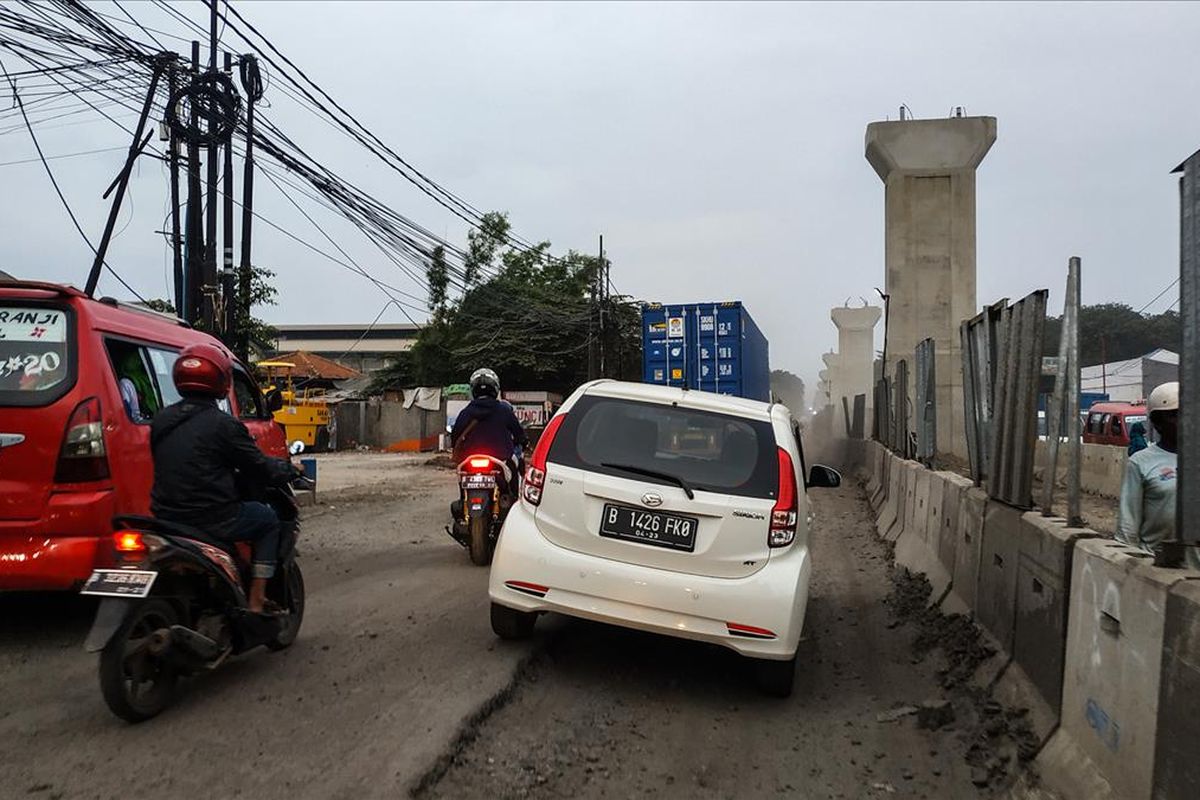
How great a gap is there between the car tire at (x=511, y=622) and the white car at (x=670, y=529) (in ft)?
0.06

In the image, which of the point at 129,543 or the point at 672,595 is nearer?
the point at 129,543

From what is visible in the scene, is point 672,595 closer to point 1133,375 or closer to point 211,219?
point 211,219

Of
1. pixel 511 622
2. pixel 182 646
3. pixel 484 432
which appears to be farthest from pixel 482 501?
pixel 182 646

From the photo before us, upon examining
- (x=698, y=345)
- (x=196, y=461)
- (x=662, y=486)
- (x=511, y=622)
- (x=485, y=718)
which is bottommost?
(x=485, y=718)

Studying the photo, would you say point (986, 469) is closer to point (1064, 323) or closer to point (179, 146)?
point (1064, 323)

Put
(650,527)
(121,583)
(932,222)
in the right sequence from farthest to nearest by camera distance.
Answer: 1. (932,222)
2. (650,527)
3. (121,583)

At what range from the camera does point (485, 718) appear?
4.20 meters

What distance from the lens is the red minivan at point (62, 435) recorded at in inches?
187

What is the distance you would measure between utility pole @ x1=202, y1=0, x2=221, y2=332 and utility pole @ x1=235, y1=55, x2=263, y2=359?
0.51 meters

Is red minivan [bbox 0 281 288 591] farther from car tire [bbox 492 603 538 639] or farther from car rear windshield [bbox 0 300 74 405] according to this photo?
car tire [bbox 492 603 538 639]

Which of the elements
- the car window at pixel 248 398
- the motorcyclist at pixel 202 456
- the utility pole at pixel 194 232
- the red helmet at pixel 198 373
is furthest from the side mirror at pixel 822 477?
the utility pole at pixel 194 232

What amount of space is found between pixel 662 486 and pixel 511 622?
1.23m

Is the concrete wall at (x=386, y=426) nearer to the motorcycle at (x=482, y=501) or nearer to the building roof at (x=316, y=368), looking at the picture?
the building roof at (x=316, y=368)

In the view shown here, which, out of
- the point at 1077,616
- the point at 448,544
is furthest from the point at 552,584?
the point at 448,544
